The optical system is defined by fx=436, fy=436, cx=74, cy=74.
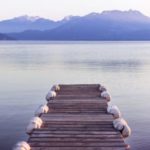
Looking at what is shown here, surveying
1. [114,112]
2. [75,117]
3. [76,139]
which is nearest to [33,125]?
[76,139]

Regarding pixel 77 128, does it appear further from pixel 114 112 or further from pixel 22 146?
pixel 22 146

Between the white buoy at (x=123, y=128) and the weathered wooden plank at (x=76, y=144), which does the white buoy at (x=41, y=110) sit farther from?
the weathered wooden plank at (x=76, y=144)

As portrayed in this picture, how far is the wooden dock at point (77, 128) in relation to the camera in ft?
55.1

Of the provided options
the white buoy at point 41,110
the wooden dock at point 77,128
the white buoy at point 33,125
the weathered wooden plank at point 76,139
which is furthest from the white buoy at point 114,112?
the weathered wooden plank at point 76,139

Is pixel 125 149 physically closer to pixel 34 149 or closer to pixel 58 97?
pixel 34 149

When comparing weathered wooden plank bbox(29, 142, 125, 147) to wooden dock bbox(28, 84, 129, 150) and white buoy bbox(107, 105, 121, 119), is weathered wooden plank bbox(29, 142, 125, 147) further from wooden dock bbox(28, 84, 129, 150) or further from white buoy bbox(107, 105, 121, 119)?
white buoy bbox(107, 105, 121, 119)

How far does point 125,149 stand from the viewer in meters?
16.1

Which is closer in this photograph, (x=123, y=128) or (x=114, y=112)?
(x=123, y=128)

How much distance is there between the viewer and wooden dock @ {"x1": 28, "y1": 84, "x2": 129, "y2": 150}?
55.1 ft

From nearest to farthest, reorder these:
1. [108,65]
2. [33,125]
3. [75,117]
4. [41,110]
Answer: [33,125] < [75,117] < [41,110] < [108,65]

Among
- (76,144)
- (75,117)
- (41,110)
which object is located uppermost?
(41,110)

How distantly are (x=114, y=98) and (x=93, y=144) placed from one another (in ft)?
68.2

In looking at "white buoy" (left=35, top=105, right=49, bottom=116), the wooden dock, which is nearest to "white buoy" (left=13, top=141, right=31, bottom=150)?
the wooden dock

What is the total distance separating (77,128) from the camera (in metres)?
19.7
